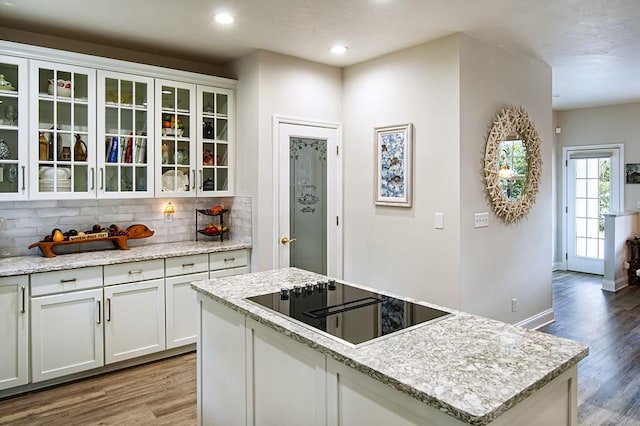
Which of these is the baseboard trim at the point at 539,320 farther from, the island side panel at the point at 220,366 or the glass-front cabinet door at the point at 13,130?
the glass-front cabinet door at the point at 13,130

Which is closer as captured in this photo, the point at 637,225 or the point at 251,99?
the point at 251,99

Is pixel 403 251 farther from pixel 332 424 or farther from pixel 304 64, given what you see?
pixel 332 424

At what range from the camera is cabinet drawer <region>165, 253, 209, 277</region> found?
12.3 ft

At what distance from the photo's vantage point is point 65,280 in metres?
3.24

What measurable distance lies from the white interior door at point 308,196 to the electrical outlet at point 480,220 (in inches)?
56.8

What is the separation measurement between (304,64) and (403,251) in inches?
80.9

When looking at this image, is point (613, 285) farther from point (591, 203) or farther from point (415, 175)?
point (415, 175)

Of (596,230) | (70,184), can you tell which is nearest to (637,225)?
(596,230)

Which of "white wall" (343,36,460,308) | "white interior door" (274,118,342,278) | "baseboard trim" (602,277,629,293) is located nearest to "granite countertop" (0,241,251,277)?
"white interior door" (274,118,342,278)

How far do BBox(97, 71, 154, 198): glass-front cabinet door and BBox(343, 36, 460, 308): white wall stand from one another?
1.96 meters

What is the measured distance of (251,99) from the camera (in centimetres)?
415

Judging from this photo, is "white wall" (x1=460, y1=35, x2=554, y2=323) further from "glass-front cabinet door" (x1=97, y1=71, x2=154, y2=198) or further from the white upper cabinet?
"glass-front cabinet door" (x1=97, y1=71, x2=154, y2=198)

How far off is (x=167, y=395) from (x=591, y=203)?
7123 mm

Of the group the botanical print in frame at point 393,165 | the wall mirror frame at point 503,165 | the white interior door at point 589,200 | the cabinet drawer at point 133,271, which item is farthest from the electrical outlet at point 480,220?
the white interior door at point 589,200
